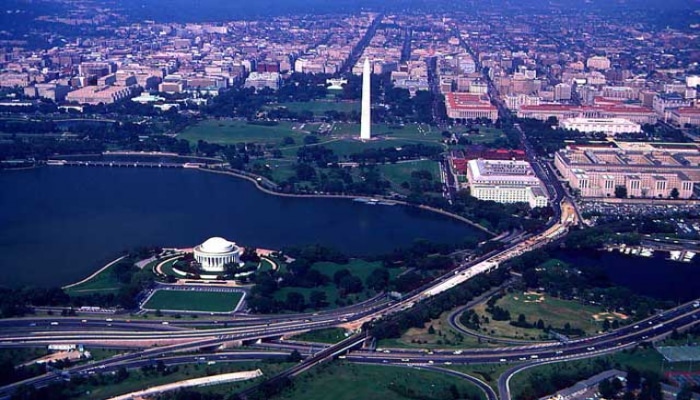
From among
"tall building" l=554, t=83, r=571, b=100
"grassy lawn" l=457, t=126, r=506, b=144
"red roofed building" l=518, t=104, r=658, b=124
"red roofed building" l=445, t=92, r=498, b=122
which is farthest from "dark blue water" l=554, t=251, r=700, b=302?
"tall building" l=554, t=83, r=571, b=100

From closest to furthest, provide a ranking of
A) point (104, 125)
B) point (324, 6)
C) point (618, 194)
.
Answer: point (618, 194) → point (104, 125) → point (324, 6)

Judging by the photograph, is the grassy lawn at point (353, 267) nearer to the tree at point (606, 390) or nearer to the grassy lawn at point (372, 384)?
the grassy lawn at point (372, 384)

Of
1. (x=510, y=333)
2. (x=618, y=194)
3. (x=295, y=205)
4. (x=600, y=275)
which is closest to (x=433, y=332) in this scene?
(x=510, y=333)

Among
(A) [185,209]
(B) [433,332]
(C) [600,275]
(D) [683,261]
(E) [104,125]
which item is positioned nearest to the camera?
(B) [433,332]

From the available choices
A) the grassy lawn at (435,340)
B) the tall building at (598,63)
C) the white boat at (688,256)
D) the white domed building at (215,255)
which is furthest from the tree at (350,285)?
the tall building at (598,63)

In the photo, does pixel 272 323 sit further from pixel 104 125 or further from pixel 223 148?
pixel 104 125

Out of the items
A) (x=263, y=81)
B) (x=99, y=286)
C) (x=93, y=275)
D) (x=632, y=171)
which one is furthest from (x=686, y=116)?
(x=99, y=286)

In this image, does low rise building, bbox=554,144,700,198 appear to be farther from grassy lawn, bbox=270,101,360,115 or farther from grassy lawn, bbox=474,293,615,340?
grassy lawn, bbox=270,101,360,115
